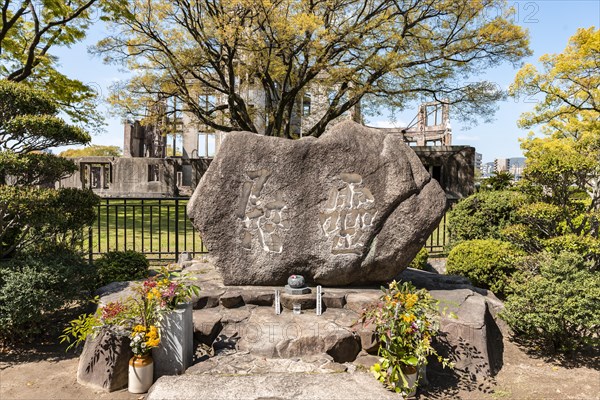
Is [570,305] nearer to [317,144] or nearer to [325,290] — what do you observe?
[325,290]

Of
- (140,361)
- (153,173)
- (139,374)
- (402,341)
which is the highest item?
(153,173)

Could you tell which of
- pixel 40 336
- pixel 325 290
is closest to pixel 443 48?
pixel 325 290

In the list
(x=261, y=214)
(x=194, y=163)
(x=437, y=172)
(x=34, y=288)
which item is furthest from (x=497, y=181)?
(x=194, y=163)

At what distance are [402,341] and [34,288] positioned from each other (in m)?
4.29

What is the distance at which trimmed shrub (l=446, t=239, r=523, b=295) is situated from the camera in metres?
6.77

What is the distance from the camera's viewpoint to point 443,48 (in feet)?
43.3

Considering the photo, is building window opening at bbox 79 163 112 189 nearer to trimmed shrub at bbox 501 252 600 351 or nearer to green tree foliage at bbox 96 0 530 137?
green tree foliage at bbox 96 0 530 137

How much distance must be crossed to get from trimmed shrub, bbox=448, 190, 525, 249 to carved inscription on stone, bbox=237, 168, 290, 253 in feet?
15.8

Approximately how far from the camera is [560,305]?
475cm

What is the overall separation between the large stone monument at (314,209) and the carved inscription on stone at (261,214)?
0.04 ft

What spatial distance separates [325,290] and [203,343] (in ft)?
5.75

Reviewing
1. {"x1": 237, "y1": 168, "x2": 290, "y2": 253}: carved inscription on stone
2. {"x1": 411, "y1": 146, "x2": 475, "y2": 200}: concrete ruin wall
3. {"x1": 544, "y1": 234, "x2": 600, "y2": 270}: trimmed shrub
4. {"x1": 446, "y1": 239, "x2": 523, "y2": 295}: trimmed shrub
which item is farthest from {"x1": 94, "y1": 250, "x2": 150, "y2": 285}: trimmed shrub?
{"x1": 411, "y1": 146, "x2": 475, "y2": 200}: concrete ruin wall

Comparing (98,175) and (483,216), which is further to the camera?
(98,175)

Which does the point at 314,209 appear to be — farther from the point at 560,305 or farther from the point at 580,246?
the point at 580,246
